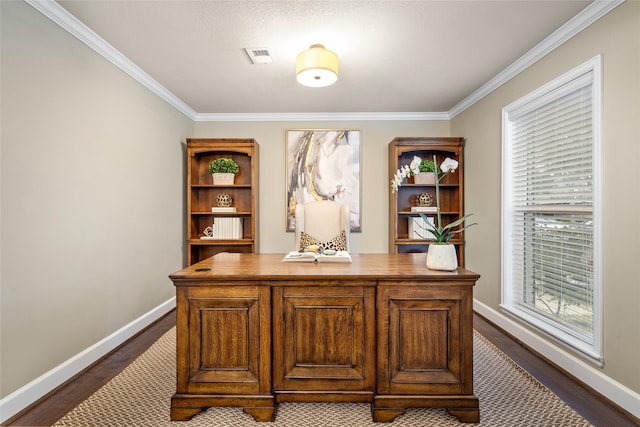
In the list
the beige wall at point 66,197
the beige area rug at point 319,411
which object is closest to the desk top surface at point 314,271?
the beige area rug at point 319,411

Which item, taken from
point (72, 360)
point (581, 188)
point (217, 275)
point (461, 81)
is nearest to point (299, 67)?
point (217, 275)

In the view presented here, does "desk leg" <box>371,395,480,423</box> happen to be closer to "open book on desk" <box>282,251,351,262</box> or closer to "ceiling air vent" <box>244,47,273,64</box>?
"open book on desk" <box>282,251,351,262</box>

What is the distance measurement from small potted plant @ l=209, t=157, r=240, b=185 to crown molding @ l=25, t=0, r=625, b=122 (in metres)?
0.72

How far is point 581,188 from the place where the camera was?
7.63ft

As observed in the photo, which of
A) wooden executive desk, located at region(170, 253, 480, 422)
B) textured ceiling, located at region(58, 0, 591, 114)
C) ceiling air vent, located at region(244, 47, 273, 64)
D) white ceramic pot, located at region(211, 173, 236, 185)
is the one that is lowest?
wooden executive desk, located at region(170, 253, 480, 422)

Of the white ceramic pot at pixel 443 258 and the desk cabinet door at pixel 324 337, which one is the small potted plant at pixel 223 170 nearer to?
the desk cabinet door at pixel 324 337

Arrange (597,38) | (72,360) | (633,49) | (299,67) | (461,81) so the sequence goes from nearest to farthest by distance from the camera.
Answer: (633,49), (597,38), (72,360), (299,67), (461,81)

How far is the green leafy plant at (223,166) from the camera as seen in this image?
4176 millimetres

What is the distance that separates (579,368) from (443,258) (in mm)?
1327

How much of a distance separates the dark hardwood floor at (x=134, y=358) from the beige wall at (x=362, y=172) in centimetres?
185

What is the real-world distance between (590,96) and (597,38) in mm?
349

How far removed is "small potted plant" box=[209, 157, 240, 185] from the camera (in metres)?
4.18

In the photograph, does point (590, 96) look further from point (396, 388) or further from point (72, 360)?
point (72, 360)

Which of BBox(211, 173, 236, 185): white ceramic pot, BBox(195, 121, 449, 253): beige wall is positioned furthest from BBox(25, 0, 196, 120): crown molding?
BBox(195, 121, 449, 253): beige wall
